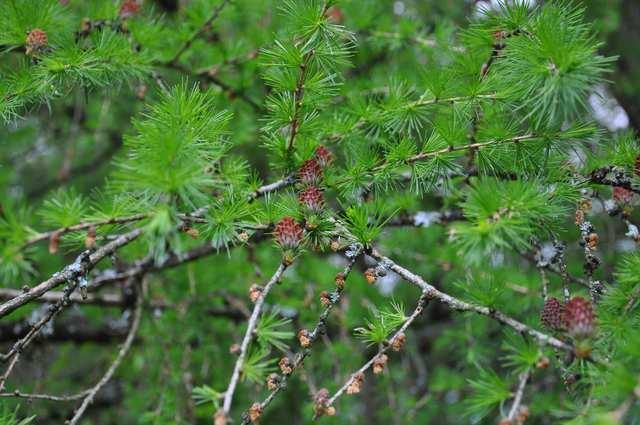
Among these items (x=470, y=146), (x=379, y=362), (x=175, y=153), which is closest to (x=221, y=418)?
(x=379, y=362)

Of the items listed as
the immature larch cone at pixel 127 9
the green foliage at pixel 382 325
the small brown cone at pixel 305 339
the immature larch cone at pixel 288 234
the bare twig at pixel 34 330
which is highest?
the immature larch cone at pixel 127 9

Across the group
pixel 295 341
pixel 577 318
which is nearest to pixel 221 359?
pixel 295 341

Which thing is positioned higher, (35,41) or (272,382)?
(35,41)

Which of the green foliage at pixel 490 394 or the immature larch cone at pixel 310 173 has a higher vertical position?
the immature larch cone at pixel 310 173

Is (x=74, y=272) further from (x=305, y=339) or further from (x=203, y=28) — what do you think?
(x=203, y=28)

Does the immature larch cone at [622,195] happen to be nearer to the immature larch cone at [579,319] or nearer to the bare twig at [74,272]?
the immature larch cone at [579,319]

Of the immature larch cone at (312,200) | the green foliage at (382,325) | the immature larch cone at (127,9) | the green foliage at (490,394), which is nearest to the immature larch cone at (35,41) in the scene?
the immature larch cone at (127,9)

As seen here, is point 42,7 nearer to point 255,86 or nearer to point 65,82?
point 65,82

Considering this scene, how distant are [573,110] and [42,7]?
1.16 metres

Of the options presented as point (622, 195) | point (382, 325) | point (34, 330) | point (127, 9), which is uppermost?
point (127, 9)

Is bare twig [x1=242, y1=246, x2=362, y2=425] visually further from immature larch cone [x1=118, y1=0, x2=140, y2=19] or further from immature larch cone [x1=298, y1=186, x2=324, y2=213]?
immature larch cone [x1=118, y1=0, x2=140, y2=19]

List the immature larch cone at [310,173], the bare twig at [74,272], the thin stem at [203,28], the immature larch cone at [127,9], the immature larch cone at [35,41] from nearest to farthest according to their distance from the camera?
the bare twig at [74,272], the immature larch cone at [310,173], the immature larch cone at [35,41], the immature larch cone at [127,9], the thin stem at [203,28]

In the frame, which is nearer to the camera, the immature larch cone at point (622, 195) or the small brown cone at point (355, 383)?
the small brown cone at point (355, 383)

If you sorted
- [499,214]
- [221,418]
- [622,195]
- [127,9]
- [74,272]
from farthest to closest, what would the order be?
1. [127,9]
2. [622,195]
3. [74,272]
4. [499,214]
5. [221,418]
